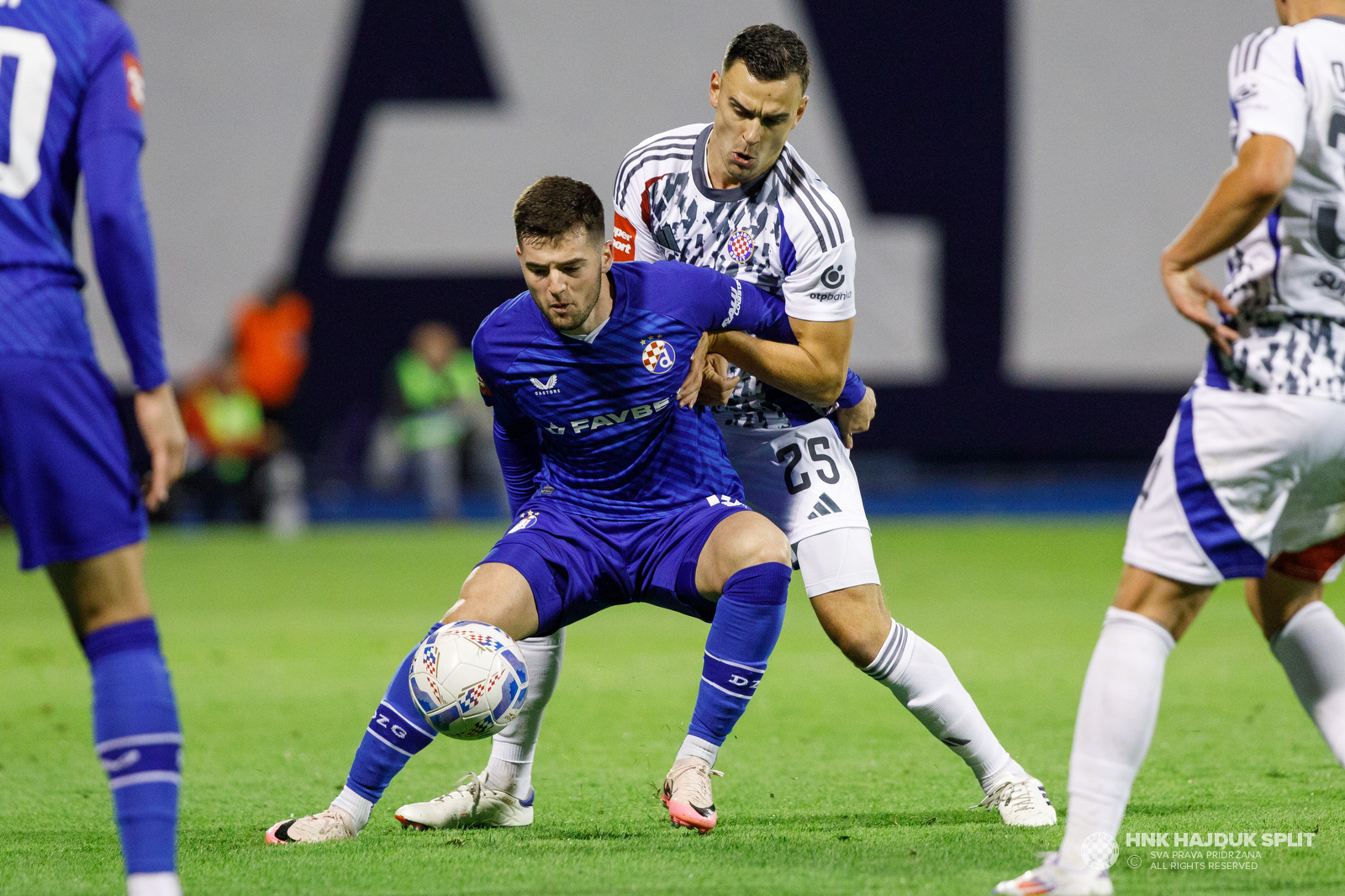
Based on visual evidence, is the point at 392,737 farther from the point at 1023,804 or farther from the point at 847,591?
the point at 1023,804

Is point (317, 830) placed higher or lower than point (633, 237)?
lower

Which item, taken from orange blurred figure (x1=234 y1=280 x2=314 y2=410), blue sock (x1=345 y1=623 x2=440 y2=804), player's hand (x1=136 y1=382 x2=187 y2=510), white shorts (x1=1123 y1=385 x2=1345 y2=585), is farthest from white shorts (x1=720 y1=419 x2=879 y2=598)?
orange blurred figure (x1=234 y1=280 x2=314 y2=410)

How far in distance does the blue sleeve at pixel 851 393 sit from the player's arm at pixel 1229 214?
5.09ft

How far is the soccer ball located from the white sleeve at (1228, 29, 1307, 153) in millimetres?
2076

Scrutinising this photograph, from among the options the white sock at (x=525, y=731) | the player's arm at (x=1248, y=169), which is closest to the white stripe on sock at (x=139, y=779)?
the white sock at (x=525, y=731)

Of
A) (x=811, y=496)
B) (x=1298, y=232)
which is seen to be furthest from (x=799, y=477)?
(x=1298, y=232)

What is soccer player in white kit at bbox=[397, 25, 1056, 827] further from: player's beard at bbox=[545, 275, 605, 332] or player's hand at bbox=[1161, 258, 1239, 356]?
player's hand at bbox=[1161, 258, 1239, 356]

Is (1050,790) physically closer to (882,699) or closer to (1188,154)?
(882,699)

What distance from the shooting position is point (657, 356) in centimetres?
418

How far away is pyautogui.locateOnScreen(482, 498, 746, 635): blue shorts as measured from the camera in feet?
13.4

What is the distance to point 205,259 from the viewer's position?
16.5 meters

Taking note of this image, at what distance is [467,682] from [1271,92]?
88.6 inches

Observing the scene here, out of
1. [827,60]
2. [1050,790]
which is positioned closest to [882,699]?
[1050,790]

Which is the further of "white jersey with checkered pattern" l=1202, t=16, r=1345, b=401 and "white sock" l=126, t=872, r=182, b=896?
"white jersey with checkered pattern" l=1202, t=16, r=1345, b=401
